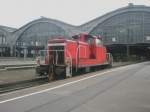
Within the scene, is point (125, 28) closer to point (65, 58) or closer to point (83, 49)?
point (83, 49)

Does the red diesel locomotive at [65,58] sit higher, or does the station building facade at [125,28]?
the station building facade at [125,28]

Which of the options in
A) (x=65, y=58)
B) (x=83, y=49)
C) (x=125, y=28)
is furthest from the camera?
(x=125, y=28)

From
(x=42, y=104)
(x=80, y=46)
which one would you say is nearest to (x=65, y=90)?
(x=42, y=104)

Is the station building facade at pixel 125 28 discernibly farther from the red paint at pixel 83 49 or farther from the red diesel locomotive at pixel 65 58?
the red diesel locomotive at pixel 65 58

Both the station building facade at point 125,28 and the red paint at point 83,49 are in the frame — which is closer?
the red paint at point 83,49

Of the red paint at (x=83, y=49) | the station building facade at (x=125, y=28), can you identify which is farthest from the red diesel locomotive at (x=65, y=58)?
the station building facade at (x=125, y=28)

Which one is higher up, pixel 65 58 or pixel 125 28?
pixel 125 28

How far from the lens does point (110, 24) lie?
8131 centimetres

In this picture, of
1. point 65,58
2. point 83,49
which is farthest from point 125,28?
point 65,58

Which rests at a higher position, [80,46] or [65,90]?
[80,46]

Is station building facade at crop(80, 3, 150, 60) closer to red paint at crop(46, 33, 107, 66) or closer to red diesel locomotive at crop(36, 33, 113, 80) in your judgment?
red paint at crop(46, 33, 107, 66)

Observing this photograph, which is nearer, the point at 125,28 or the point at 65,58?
the point at 65,58

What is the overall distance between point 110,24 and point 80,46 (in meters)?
61.5

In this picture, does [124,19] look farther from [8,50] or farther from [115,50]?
[8,50]
